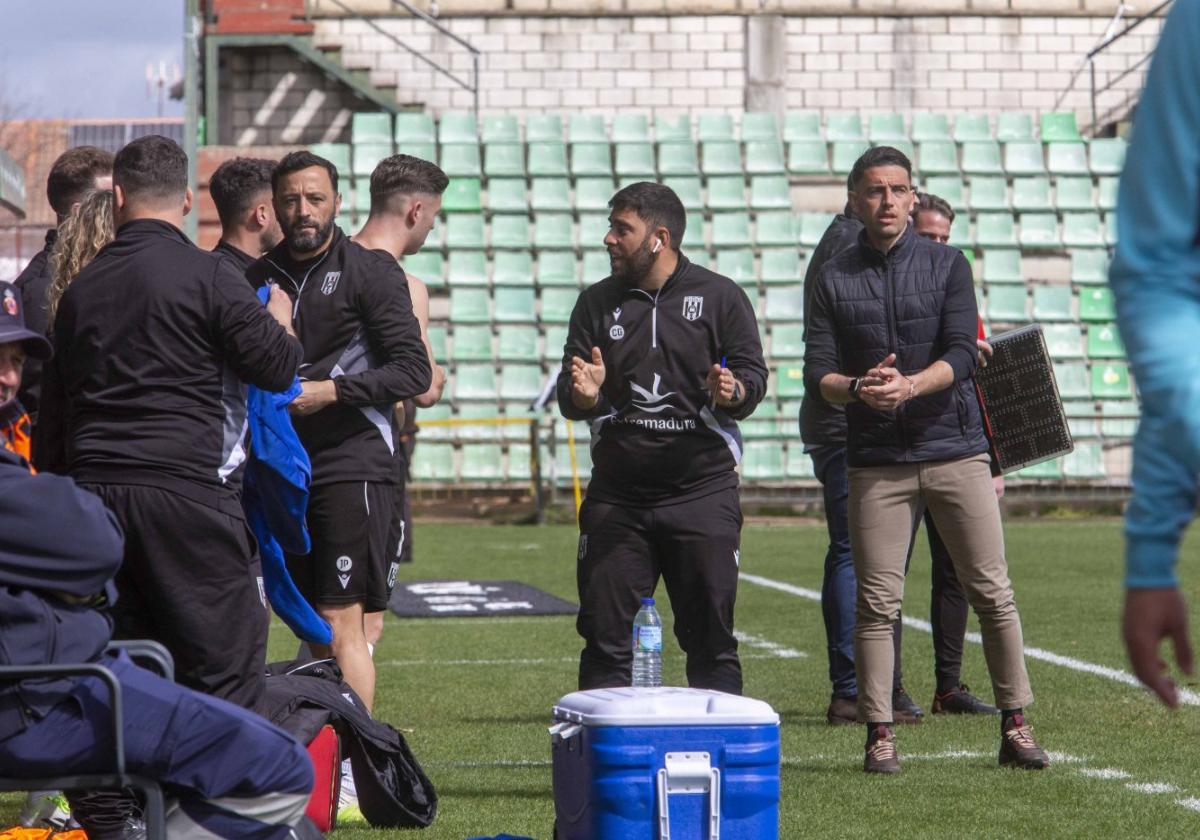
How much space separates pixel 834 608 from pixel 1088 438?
544 inches

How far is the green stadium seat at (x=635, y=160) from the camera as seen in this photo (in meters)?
22.5

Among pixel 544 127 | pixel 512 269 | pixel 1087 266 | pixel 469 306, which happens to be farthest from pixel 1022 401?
pixel 544 127

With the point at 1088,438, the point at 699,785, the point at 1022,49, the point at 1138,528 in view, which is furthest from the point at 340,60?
the point at 1138,528

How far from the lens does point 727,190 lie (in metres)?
22.5

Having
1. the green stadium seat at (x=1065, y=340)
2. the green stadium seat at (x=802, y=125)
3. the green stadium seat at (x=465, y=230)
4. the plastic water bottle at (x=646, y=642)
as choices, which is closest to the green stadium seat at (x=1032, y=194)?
the green stadium seat at (x=1065, y=340)

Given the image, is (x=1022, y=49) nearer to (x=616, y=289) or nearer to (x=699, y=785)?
(x=616, y=289)

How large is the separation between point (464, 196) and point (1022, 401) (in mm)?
15851

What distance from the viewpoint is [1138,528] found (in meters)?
2.09

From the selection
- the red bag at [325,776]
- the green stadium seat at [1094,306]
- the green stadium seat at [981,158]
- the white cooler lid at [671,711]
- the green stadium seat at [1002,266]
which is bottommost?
the red bag at [325,776]

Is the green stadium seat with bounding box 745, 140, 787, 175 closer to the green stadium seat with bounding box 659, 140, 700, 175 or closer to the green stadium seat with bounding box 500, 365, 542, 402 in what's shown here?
the green stadium seat with bounding box 659, 140, 700, 175

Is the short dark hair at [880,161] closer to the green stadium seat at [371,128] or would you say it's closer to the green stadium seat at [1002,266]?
the green stadium seat at [1002,266]

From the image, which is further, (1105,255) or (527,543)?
(1105,255)

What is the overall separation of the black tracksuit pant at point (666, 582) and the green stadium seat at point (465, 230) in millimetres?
16399

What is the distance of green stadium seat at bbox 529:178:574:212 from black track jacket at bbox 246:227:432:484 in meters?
16.5
